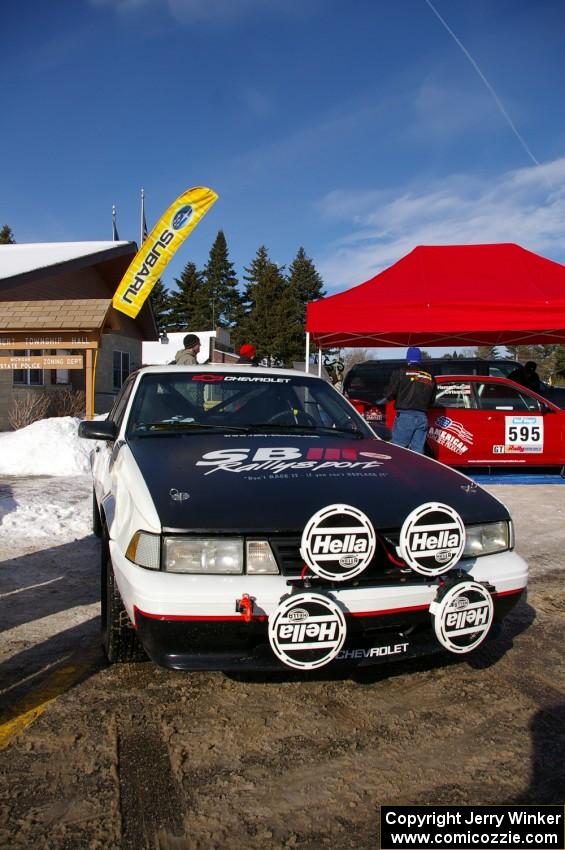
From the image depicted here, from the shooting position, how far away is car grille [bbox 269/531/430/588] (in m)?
2.37

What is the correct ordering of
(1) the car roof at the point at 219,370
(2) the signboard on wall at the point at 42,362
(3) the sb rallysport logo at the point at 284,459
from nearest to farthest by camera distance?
(3) the sb rallysport logo at the point at 284,459 < (1) the car roof at the point at 219,370 < (2) the signboard on wall at the point at 42,362

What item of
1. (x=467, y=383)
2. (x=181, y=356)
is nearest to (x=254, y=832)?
(x=181, y=356)

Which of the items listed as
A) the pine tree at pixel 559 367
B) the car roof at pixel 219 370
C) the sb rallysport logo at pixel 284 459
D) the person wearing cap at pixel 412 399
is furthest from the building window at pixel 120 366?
the pine tree at pixel 559 367

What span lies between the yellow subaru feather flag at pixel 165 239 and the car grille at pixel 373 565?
43.5ft

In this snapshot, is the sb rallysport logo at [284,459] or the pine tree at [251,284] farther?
the pine tree at [251,284]

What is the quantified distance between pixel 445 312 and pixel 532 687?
7300 mm

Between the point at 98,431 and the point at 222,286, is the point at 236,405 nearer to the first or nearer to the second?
the point at 98,431

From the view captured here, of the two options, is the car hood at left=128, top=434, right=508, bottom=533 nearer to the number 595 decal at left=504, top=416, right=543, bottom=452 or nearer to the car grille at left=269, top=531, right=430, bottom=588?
the car grille at left=269, top=531, right=430, bottom=588

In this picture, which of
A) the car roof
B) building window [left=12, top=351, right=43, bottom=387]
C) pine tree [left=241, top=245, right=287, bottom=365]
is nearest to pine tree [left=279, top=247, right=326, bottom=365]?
pine tree [left=241, top=245, right=287, bottom=365]

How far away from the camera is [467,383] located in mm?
8914

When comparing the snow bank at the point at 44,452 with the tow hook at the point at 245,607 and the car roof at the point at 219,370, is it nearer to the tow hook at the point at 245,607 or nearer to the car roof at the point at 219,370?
the car roof at the point at 219,370

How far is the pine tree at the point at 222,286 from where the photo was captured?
66.6 metres

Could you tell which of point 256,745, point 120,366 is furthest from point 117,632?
point 120,366

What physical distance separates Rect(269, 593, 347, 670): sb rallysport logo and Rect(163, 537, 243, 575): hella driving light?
10.4 inches
